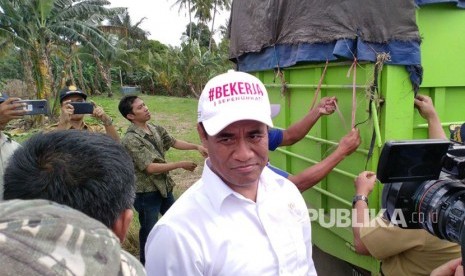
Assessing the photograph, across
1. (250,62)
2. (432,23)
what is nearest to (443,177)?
(432,23)

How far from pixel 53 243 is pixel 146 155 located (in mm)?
2662

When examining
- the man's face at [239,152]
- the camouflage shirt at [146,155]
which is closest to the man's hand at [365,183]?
the man's face at [239,152]

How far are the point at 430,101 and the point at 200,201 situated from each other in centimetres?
161

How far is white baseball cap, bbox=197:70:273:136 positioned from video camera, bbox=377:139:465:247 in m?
0.42

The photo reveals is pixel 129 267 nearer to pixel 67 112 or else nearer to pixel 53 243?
pixel 53 243

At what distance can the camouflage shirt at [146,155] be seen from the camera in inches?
125

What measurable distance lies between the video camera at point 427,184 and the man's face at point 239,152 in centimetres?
40

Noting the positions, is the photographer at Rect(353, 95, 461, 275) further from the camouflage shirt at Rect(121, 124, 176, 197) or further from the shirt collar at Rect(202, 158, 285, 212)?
the camouflage shirt at Rect(121, 124, 176, 197)

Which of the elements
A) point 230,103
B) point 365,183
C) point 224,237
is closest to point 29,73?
point 365,183

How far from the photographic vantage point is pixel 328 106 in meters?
2.48

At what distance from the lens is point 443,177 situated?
53.9 inches

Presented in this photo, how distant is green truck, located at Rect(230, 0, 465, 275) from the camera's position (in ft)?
6.94

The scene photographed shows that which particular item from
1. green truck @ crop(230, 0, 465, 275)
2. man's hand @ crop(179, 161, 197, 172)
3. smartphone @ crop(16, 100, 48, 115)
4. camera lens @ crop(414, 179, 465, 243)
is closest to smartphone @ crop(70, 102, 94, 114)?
smartphone @ crop(16, 100, 48, 115)

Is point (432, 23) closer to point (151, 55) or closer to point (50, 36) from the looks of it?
point (50, 36)
